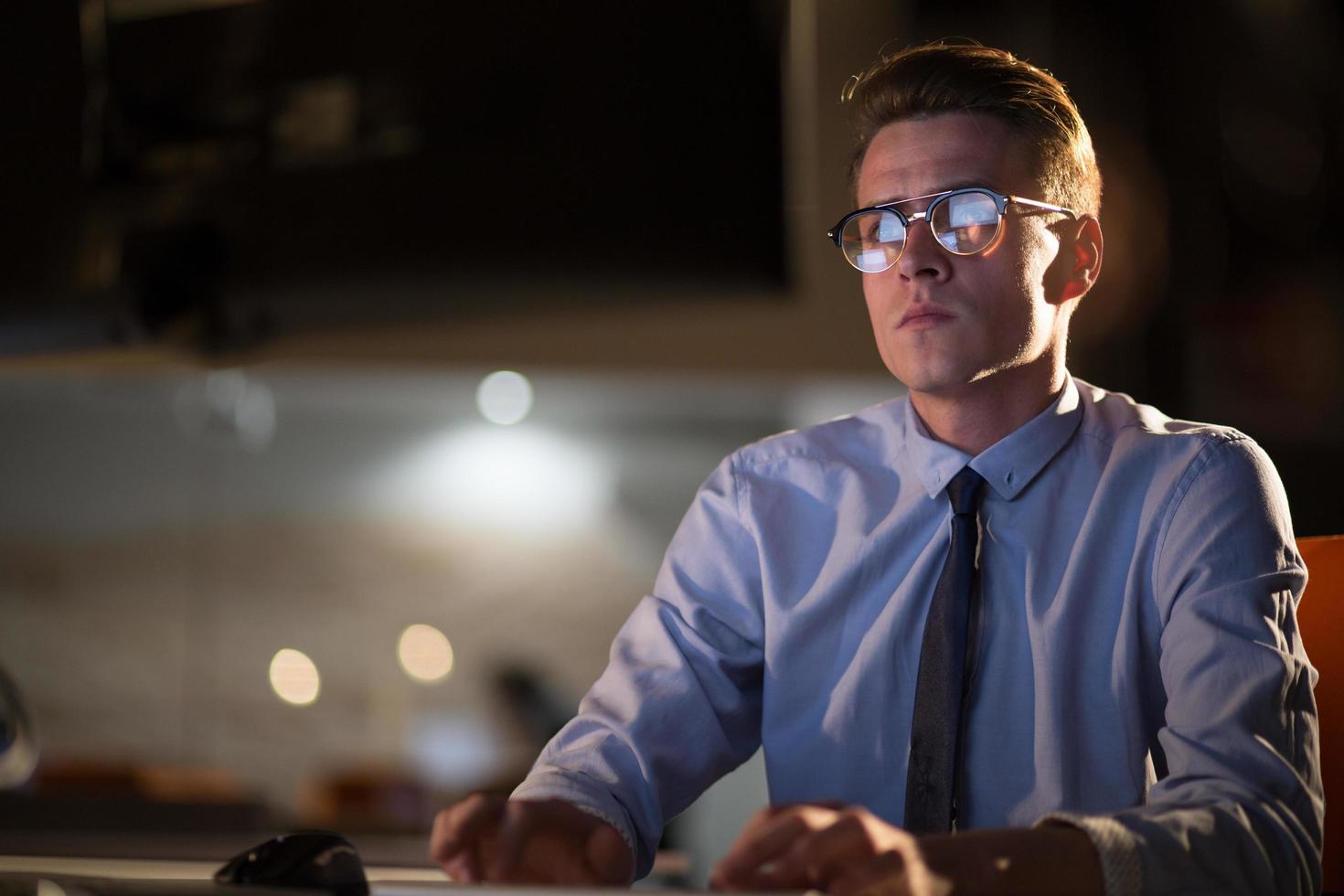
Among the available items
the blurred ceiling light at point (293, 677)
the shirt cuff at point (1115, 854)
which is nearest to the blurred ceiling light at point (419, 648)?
the blurred ceiling light at point (293, 677)

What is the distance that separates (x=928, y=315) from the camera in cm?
130

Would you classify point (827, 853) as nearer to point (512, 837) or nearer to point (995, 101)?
point (512, 837)

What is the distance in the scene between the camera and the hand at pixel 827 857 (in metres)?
0.76

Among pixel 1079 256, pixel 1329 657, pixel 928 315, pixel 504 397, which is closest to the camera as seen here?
pixel 1329 657

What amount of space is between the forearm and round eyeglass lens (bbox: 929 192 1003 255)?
631mm

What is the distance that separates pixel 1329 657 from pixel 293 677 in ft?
12.0

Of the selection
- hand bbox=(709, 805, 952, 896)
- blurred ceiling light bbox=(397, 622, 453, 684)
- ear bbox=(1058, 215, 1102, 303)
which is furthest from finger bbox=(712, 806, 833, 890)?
blurred ceiling light bbox=(397, 622, 453, 684)

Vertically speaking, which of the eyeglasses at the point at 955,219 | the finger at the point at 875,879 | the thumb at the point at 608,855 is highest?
the eyeglasses at the point at 955,219

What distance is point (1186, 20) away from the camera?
3.14 m

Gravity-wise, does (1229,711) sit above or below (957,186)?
below

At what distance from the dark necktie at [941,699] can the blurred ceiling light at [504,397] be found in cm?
273

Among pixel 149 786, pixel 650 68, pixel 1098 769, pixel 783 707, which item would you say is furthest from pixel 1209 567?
pixel 149 786

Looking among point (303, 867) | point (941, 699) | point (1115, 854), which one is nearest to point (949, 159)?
point (941, 699)

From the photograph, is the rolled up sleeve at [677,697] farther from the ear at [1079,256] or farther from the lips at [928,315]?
the ear at [1079,256]
